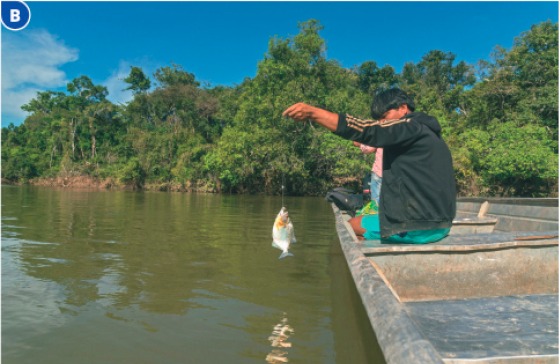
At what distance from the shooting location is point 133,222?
771 cm

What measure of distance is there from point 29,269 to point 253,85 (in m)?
24.8

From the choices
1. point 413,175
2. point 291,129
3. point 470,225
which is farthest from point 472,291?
point 291,129

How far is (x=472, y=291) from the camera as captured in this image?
2.35 metres

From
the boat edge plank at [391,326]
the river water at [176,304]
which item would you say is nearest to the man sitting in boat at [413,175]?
the boat edge plank at [391,326]

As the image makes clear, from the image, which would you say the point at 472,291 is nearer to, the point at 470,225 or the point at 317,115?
the point at 317,115

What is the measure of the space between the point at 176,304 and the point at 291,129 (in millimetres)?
22213

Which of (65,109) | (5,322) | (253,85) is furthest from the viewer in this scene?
(65,109)

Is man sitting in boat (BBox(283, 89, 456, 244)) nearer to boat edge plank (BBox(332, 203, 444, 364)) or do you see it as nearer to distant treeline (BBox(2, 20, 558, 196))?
boat edge plank (BBox(332, 203, 444, 364))

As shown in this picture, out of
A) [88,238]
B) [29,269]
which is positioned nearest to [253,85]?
[88,238]

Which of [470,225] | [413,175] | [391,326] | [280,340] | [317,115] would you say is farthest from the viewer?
[470,225]

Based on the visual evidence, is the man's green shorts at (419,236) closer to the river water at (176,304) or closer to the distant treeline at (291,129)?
the river water at (176,304)

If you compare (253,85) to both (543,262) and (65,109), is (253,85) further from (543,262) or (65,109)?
(65,109)

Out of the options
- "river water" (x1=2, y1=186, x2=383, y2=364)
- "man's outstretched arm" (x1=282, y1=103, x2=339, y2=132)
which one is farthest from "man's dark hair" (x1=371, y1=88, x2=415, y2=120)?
"river water" (x1=2, y1=186, x2=383, y2=364)

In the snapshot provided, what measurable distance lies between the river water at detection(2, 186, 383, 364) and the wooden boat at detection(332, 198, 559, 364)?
0.52m
